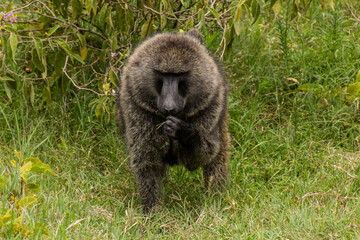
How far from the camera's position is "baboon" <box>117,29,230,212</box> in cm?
397

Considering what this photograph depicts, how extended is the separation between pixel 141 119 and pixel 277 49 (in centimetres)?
256

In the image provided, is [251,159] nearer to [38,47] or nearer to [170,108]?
[170,108]

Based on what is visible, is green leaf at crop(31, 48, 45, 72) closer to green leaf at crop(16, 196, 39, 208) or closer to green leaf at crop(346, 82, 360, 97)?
Result: green leaf at crop(16, 196, 39, 208)

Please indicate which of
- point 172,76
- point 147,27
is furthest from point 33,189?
point 147,27

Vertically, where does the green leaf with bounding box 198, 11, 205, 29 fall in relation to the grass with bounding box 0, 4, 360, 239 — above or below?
above

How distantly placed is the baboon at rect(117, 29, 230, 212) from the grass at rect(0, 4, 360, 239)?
29 cm

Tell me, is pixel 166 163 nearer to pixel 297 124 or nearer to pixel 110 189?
pixel 110 189

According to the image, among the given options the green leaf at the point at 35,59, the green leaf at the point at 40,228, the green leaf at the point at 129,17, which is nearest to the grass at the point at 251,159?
the green leaf at the point at 40,228

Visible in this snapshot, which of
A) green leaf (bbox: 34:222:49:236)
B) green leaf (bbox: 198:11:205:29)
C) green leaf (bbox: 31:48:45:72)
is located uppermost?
green leaf (bbox: 198:11:205:29)

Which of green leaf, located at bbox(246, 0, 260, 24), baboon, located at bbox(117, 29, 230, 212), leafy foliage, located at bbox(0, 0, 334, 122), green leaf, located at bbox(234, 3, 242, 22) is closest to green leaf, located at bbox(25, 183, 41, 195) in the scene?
baboon, located at bbox(117, 29, 230, 212)

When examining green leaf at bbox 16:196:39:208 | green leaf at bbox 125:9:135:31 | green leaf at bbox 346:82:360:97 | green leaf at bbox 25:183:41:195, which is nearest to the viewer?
green leaf at bbox 16:196:39:208

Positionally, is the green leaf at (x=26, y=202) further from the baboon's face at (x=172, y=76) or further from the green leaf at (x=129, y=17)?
the green leaf at (x=129, y=17)

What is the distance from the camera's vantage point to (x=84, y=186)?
472cm

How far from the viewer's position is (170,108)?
12.3 ft
